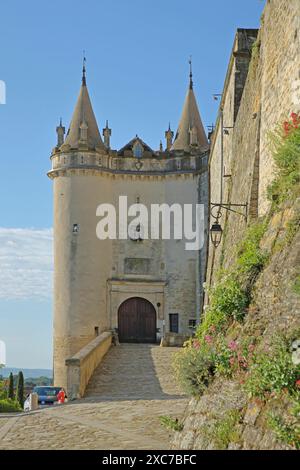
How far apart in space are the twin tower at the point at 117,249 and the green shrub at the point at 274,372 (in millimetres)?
25363

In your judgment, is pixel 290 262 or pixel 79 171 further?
pixel 79 171

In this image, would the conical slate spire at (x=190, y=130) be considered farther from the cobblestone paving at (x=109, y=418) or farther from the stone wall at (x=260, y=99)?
the cobblestone paving at (x=109, y=418)

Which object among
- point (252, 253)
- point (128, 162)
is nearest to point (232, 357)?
point (252, 253)

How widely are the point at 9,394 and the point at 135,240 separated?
12.1 meters

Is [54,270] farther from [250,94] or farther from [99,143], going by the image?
[250,94]

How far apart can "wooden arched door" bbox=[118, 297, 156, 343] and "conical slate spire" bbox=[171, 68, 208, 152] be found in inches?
326

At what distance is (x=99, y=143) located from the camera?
35906 millimetres

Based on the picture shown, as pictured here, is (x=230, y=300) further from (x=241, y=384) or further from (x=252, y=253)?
(x=241, y=384)

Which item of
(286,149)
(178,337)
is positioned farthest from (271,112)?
(178,337)

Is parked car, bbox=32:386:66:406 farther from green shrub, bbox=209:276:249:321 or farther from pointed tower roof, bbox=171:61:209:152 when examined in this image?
pointed tower roof, bbox=171:61:209:152

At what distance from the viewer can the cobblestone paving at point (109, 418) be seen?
11016 mm

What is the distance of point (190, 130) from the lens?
122ft

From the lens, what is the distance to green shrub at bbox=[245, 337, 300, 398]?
723cm

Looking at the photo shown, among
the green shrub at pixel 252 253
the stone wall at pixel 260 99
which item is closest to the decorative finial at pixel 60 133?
the stone wall at pixel 260 99
